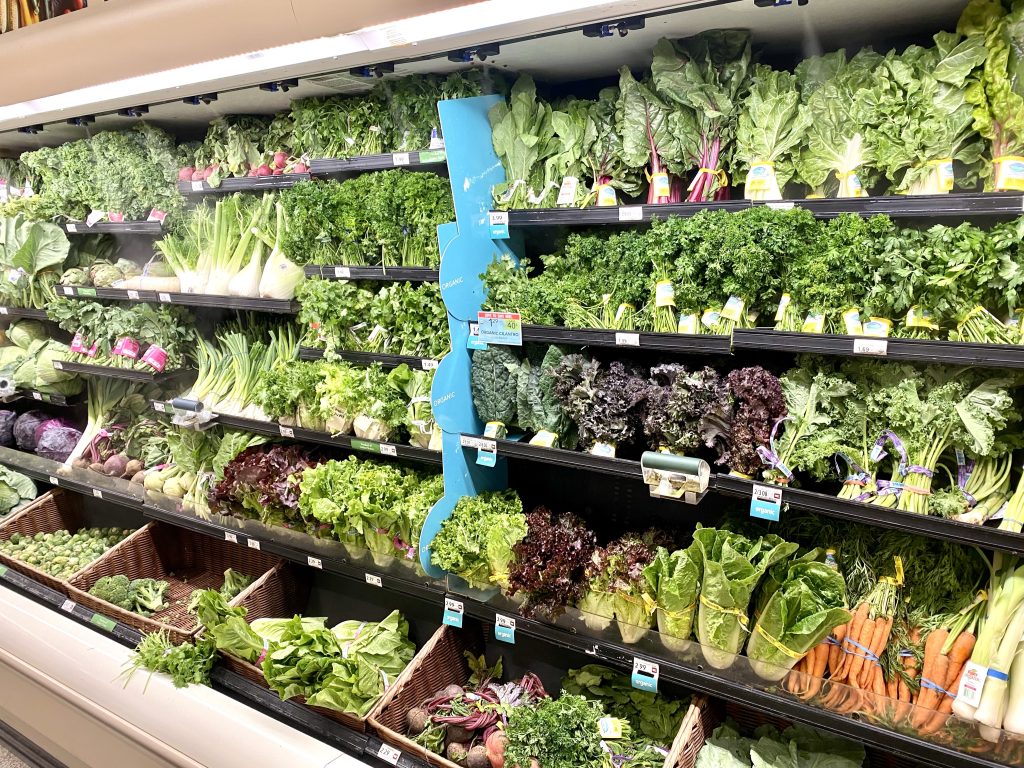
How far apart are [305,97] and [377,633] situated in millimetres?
2628

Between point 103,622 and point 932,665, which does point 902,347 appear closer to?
point 932,665

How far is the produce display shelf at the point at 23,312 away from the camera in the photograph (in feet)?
15.6

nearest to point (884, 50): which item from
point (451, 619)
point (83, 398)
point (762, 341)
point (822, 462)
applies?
point (762, 341)

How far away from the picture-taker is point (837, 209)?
219 cm

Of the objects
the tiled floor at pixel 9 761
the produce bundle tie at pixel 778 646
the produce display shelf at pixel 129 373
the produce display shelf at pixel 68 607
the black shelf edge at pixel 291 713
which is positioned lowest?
the tiled floor at pixel 9 761

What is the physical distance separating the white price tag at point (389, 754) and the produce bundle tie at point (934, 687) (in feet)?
6.39

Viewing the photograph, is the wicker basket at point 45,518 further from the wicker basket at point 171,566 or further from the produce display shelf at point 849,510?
the produce display shelf at point 849,510

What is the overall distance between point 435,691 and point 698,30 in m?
2.90

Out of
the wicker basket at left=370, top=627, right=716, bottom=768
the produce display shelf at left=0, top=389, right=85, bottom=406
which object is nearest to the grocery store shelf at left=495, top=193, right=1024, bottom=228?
the wicker basket at left=370, top=627, right=716, bottom=768

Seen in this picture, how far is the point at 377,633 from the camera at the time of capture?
3344mm

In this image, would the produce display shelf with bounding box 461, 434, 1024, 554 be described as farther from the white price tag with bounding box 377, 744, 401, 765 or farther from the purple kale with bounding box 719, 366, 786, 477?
the white price tag with bounding box 377, 744, 401, 765

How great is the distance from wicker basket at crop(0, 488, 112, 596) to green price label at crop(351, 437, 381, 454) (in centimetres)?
273

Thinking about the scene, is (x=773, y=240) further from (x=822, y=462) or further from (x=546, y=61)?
(x=546, y=61)

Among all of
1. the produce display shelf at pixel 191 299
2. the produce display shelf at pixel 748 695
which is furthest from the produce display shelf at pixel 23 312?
the produce display shelf at pixel 748 695
